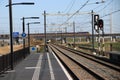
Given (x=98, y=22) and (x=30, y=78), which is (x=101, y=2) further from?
(x=30, y=78)

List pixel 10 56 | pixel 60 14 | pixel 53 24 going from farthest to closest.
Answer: pixel 53 24, pixel 60 14, pixel 10 56

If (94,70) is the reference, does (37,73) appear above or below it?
above

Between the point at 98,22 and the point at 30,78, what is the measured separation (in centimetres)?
2424

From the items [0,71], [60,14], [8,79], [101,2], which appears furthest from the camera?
[60,14]

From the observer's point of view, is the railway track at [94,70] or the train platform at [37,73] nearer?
the train platform at [37,73]

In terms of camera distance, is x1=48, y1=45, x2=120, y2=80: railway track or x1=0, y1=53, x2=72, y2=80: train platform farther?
x1=48, y1=45, x2=120, y2=80: railway track

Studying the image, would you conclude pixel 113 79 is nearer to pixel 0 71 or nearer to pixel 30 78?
pixel 30 78

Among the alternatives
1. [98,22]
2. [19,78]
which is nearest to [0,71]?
[19,78]

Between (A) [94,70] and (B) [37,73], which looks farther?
(A) [94,70]

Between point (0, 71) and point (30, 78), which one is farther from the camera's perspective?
point (0, 71)

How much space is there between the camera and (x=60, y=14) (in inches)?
3740

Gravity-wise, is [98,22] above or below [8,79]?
above

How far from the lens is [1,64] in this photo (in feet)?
73.9

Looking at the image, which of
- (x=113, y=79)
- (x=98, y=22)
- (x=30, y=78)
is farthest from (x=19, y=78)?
(x=98, y=22)
